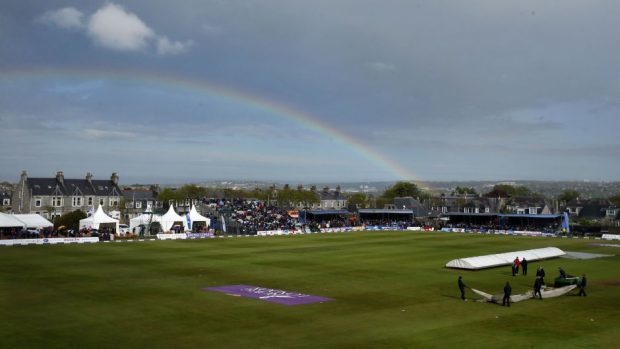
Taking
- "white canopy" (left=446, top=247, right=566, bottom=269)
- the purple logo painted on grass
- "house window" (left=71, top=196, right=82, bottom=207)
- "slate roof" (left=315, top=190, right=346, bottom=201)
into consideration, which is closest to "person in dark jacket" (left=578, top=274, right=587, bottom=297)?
"white canopy" (left=446, top=247, right=566, bottom=269)

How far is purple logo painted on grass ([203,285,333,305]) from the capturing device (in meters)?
30.4

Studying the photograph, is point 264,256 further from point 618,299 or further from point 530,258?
point 618,299

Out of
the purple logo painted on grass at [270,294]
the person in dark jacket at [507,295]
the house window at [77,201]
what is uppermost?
the house window at [77,201]

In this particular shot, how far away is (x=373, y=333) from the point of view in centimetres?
2316

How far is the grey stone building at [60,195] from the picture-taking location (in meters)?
111

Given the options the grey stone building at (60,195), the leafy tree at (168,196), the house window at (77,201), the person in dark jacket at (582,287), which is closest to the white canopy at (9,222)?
the grey stone building at (60,195)

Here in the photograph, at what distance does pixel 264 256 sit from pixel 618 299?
103 ft

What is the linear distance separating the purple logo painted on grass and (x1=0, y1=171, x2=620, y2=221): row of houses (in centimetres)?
5955

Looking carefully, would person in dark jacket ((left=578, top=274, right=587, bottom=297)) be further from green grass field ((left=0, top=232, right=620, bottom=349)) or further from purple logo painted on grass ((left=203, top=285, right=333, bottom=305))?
purple logo painted on grass ((left=203, top=285, right=333, bottom=305))

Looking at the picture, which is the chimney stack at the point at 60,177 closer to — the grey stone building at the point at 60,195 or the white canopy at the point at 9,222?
the grey stone building at the point at 60,195

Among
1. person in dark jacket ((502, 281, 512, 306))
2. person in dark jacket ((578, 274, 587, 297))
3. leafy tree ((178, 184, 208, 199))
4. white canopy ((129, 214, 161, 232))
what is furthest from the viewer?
leafy tree ((178, 184, 208, 199))

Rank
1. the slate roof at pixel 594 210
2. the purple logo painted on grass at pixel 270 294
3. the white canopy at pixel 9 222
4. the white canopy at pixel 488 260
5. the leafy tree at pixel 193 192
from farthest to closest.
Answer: the leafy tree at pixel 193 192, the slate roof at pixel 594 210, the white canopy at pixel 9 222, the white canopy at pixel 488 260, the purple logo painted on grass at pixel 270 294

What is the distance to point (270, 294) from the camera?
3234 centimetres

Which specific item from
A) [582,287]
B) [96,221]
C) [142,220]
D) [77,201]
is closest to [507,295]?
[582,287]
